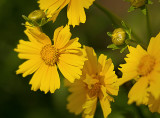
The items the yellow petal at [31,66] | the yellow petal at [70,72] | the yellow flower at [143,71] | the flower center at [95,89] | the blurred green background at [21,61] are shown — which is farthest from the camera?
the blurred green background at [21,61]

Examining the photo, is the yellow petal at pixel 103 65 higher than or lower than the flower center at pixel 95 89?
higher

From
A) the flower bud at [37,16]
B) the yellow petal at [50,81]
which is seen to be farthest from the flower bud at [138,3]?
the yellow petal at [50,81]

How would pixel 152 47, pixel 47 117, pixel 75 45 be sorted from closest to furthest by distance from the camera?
pixel 152 47 → pixel 75 45 → pixel 47 117

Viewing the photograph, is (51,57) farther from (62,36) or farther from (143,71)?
(143,71)

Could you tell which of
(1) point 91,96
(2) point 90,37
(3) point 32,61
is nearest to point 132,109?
(1) point 91,96

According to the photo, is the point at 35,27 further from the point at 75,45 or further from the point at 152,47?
the point at 152,47

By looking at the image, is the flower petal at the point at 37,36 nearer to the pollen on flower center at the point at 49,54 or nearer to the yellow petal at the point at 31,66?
the pollen on flower center at the point at 49,54

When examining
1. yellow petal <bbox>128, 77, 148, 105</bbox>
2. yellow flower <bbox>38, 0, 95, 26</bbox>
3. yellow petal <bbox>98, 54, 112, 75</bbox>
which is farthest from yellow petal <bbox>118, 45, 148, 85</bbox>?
yellow flower <bbox>38, 0, 95, 26</bbox>
